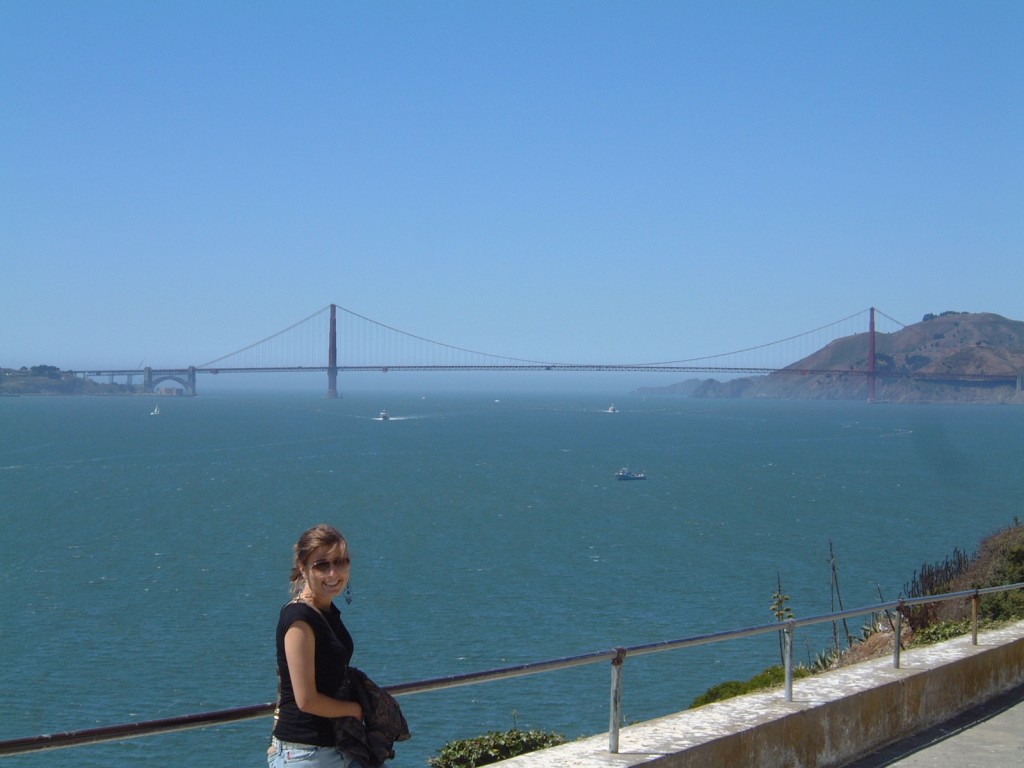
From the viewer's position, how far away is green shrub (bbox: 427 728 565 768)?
9656 mm

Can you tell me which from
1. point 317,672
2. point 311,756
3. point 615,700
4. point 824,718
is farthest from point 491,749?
point 317,672

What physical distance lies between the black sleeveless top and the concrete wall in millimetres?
843

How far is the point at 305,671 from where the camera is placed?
97.3 inches

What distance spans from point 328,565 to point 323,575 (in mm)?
25

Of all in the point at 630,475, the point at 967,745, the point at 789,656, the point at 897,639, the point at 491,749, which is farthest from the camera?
the point at 630,475

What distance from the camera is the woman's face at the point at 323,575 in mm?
2574

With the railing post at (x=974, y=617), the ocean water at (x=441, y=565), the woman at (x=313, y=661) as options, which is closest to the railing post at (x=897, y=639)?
the railing post at (x=974, y=617)

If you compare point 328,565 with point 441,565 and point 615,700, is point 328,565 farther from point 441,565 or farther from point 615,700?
point 441,565

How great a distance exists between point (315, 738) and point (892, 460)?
7171 centimetres

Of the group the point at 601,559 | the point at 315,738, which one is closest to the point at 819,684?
the point at 315,738

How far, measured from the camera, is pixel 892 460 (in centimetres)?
7000

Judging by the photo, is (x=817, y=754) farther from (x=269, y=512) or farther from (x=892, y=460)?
(x=892, y=460)

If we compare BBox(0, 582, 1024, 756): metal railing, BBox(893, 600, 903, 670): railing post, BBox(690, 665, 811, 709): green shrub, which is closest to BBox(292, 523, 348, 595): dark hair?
BBox(0, 582, 1024, 756): metal railing

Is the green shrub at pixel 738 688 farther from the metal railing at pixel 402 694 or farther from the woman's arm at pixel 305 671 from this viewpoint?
the woman's arm at pixel 305 671
